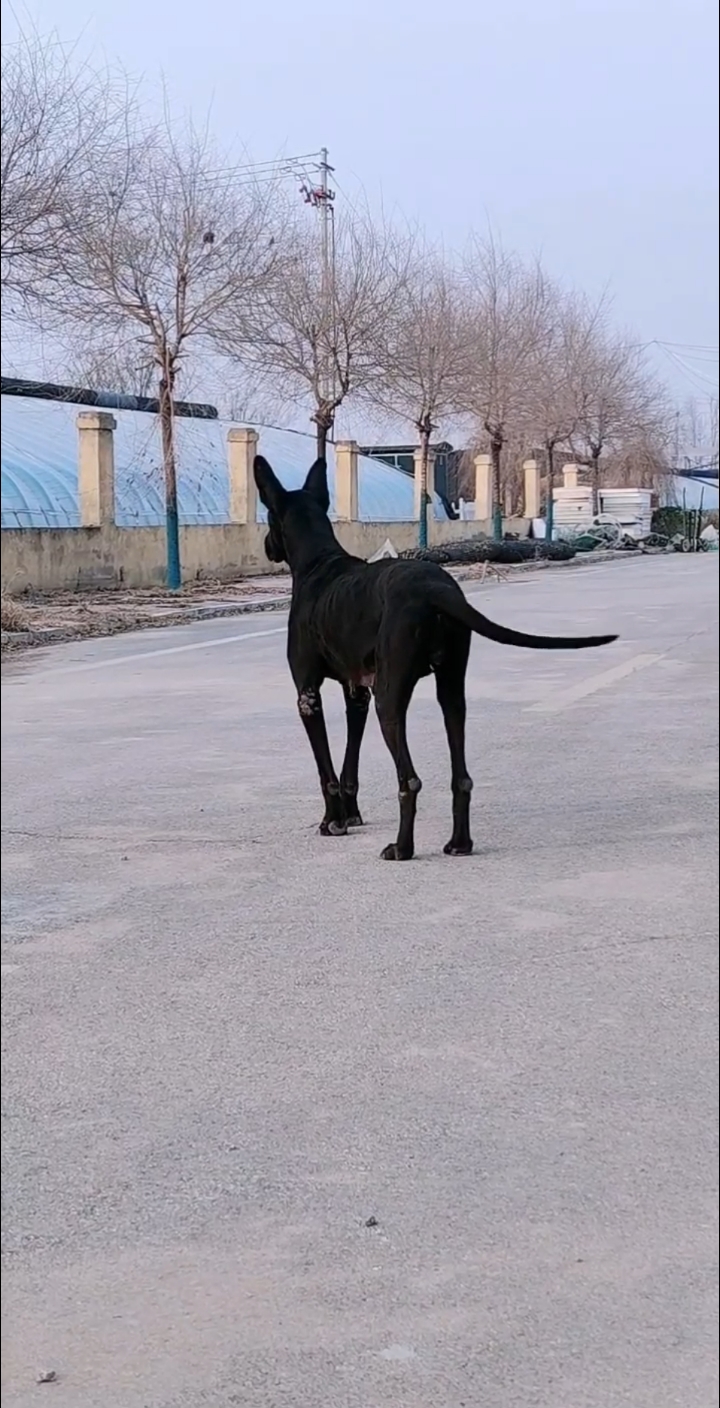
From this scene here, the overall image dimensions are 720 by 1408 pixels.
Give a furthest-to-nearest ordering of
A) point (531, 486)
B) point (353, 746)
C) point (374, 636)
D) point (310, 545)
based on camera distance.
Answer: point (531, 486), point (353, 746), point (310, 545), point (374, 636)

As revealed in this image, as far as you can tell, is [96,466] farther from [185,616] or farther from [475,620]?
[475,620]

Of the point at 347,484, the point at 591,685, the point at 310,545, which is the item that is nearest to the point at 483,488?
the point at 347,484

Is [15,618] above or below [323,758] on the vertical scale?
above

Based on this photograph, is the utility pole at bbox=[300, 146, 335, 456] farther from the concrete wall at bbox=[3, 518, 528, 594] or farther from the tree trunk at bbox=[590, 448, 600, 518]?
the tree trunk at bbox=[590, 448, 600, 518]

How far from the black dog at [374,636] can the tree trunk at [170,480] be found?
14.6 meters

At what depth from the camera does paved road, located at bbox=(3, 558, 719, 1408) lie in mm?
2082

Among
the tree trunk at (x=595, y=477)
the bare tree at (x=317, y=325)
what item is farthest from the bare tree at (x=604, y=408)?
the bare tree at (x=317, y=325)

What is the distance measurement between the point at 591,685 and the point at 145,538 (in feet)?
37.3

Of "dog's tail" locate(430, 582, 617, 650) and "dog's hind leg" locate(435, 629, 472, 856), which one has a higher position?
"dog's tail" locate(430, 582, 617, 650)

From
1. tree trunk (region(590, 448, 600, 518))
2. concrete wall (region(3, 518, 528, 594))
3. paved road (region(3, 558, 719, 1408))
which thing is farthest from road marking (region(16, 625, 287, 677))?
→ tree trunk (region(590, 448, 600, 518))

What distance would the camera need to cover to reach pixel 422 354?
46.5 ft

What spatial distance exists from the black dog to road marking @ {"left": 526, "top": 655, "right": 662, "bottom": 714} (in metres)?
3.52

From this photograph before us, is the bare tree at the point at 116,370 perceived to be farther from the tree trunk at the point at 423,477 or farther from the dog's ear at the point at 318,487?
the dog's ear at the point at 318,487

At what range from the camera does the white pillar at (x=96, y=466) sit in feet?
66.7
